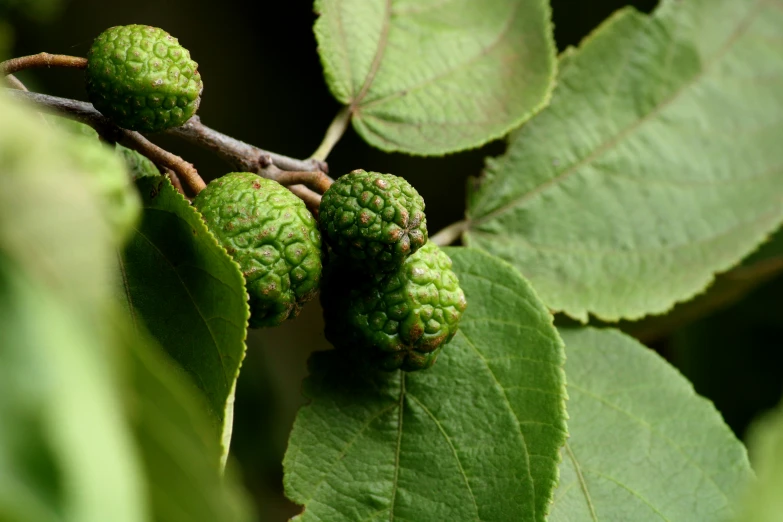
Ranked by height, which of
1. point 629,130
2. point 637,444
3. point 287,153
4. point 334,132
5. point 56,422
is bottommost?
point 287,153

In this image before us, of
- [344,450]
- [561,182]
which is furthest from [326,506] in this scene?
[561,182]

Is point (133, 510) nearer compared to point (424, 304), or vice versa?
point (133, 510)

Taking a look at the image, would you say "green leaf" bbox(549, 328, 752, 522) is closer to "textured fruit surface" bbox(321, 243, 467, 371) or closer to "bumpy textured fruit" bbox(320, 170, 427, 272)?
"textured fruit surface" bbox(321, 243, 467, 371)

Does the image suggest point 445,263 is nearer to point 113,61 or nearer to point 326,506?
point 326,506

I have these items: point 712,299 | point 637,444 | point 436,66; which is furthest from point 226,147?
point 712,299

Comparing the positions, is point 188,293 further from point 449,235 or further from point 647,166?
point 647,166

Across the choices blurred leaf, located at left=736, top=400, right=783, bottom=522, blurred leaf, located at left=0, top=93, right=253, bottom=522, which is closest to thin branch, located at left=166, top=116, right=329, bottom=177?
blurred leaf, located at left=0, top=93, right=253, bottom=522

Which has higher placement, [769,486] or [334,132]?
[769,486]
